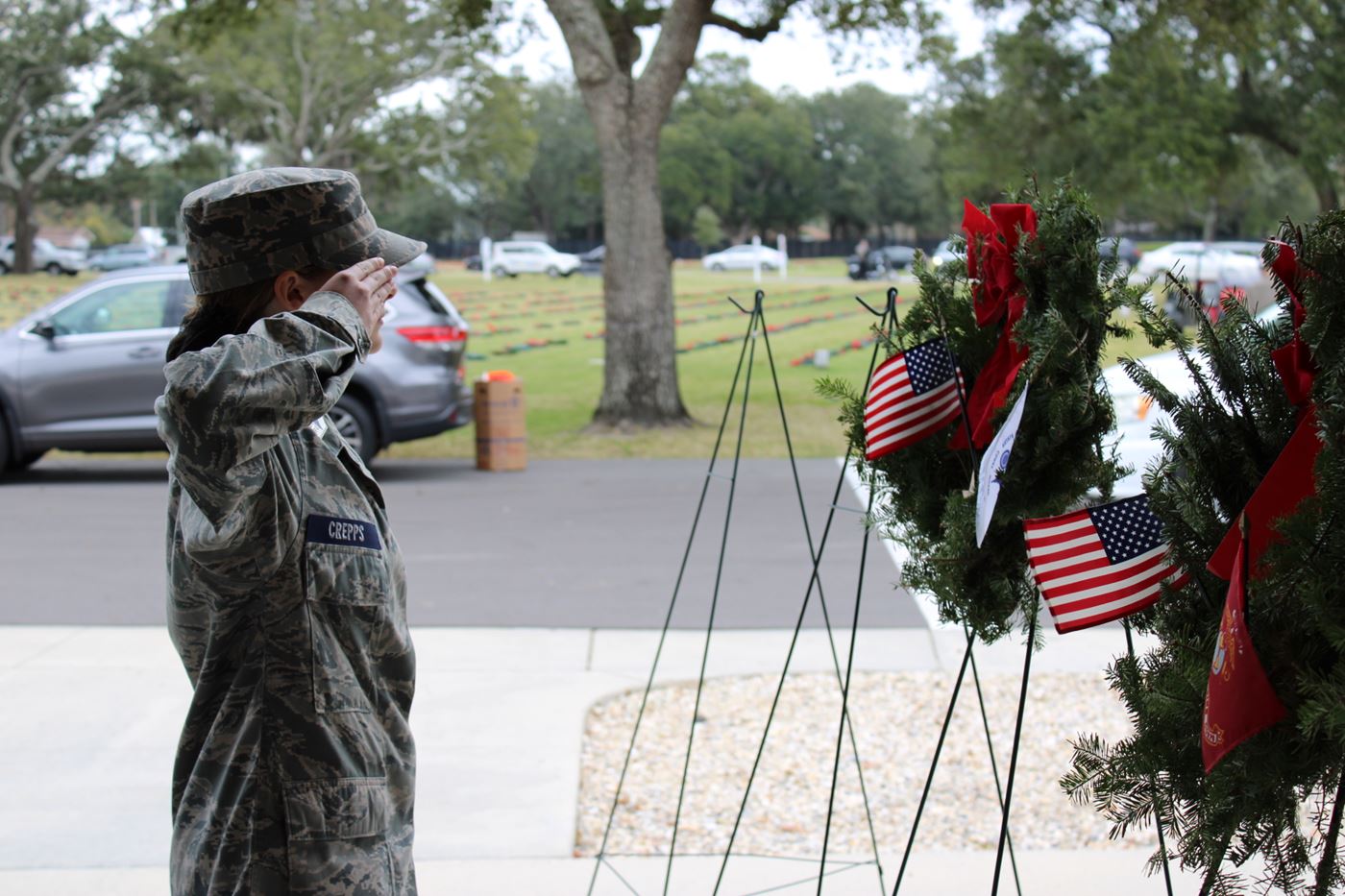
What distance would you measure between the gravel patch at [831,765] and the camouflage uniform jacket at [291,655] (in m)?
2.43

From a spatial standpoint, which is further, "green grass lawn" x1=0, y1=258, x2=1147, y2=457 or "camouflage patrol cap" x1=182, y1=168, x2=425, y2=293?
"green grass lawn" x1=0, y1=258, x2=1147, y2=457

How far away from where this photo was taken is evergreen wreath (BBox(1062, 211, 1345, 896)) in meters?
1.93

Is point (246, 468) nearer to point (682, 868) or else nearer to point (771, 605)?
point (682, 868)

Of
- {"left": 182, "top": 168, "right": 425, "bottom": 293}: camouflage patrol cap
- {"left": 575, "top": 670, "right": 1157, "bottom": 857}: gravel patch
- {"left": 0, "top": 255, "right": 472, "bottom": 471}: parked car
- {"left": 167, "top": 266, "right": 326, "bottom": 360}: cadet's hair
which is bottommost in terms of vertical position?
{"left": 575, "top": 670, "right": 1157, "bottom": 857}: gravel patch

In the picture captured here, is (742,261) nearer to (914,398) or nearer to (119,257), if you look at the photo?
(119,257)

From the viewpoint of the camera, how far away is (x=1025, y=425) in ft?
8.95

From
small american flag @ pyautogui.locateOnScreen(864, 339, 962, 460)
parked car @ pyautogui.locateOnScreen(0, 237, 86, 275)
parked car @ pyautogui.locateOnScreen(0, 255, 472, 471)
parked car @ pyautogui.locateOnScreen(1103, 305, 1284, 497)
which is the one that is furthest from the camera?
parked car @ pyautogui.locateOnScreen(0, 237, 86, 275)

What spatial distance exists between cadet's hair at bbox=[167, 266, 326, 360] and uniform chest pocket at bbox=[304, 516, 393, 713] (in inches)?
13.2

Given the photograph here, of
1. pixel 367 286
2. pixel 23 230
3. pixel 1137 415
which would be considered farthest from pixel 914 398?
pixel 23 230

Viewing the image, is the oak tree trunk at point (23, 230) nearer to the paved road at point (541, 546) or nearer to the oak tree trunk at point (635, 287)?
the paved road at point (541, 546)

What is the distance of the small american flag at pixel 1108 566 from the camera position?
2.47 meters

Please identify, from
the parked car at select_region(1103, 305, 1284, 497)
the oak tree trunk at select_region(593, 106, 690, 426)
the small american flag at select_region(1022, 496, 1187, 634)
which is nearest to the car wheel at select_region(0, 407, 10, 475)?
the oak tree trunk at select_region(593, 106, 690, 426)

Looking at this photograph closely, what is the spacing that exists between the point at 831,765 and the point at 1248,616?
11.1 ft

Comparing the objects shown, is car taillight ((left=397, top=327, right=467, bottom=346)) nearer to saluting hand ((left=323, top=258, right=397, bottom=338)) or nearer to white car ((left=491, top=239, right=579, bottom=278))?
saluting hand ((left=323, top=258, right=397, bottom=338))
